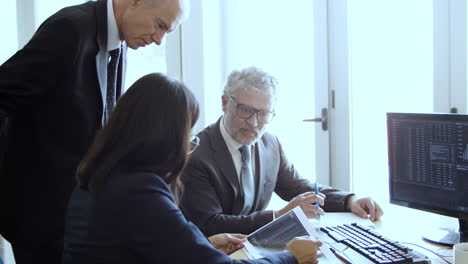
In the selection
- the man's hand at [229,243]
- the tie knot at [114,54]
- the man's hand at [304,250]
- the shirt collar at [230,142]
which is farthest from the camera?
the shirt collar at [230,142]

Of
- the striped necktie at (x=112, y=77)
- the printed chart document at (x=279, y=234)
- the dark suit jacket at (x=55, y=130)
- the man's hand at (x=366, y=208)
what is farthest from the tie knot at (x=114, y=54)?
the man's hand at (x=366, y=208)

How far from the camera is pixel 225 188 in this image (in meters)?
1.72

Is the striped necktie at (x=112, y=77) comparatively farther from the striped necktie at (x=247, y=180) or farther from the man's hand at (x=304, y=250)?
the man's hand at (x=304, y=250)

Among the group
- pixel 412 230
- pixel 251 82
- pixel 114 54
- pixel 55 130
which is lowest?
pixel 412 230

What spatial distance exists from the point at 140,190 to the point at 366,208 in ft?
3.50

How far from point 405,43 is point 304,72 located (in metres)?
0.65

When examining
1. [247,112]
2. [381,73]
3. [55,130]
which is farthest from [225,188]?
[381,73]

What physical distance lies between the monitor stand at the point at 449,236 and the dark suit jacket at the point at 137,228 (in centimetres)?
77

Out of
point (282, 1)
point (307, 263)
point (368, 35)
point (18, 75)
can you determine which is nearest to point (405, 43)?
point (368, 35)

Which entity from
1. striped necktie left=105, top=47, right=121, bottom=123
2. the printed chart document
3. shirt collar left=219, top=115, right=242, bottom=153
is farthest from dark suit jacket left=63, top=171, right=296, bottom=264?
shirt collar left=219, top=115, right=242, bottom=153

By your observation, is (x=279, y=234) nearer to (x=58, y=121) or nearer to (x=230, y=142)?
(x=230, y=142)

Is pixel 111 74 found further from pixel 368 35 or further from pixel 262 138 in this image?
pixel 368 35

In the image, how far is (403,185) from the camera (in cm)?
152

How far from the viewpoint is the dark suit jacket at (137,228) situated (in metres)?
0.96
